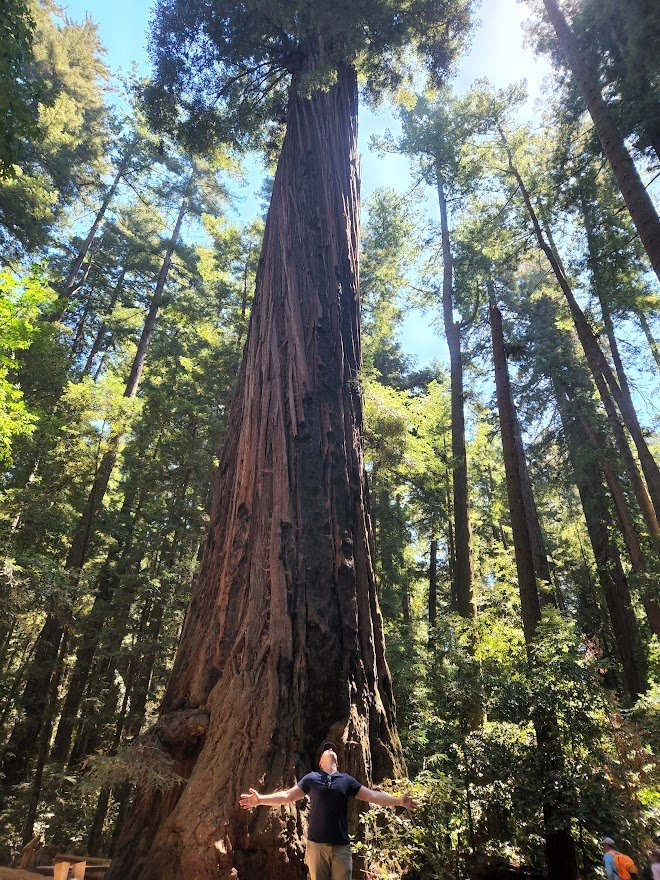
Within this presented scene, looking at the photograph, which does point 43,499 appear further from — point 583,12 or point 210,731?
point 583,12

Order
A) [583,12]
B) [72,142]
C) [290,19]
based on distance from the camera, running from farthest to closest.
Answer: [72,142], [583,12], [290,19]

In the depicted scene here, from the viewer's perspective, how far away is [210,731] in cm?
352

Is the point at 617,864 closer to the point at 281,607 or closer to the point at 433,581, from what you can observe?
the point at 281,607

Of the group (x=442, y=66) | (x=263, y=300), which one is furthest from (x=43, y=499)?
(x=442, y=66)

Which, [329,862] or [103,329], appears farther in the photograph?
[103,329]

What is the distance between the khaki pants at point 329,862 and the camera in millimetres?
2760

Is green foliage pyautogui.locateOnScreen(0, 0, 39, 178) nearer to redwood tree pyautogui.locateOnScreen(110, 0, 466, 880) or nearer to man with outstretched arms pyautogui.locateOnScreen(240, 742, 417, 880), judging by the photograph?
redwood tree pyautogui.locateOnScreen(110, 0, 466, 880)

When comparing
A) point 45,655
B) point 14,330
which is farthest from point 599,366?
point 45,655

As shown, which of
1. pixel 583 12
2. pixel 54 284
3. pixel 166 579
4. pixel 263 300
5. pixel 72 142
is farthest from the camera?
pixel 54 284

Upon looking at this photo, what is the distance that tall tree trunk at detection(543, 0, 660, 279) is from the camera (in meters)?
5.30

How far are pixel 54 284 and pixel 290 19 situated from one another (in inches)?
471

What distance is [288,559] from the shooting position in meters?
4.13

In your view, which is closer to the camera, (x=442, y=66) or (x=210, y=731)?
(x=210, y=731)

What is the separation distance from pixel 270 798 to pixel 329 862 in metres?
0.47
